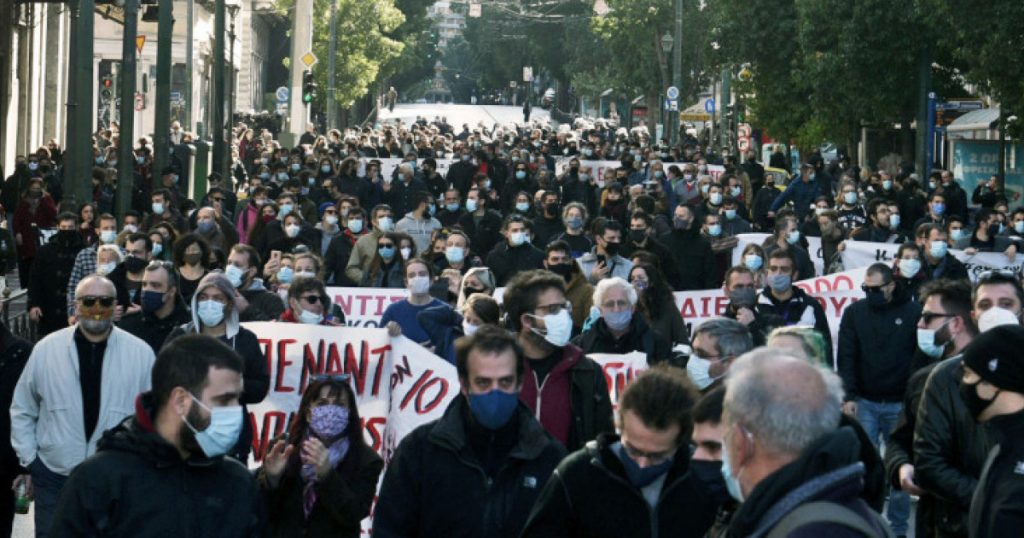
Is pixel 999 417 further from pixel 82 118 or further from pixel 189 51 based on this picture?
pixel 189 51

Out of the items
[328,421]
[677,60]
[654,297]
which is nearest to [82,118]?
[654,297]

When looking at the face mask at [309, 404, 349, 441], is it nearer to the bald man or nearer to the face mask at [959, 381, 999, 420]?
the face mask at [959, 381, 999, 420]

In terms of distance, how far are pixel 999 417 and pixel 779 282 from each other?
→ 6.27 meters

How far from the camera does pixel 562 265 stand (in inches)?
547

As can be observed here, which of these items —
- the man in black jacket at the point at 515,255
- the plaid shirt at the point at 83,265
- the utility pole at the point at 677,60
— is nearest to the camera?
the plaid shirt at the point at 83,265

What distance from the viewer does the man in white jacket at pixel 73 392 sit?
8469 mm

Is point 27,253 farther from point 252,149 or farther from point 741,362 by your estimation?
point 252,149

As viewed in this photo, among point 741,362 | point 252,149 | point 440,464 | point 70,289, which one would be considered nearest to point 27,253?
point 70,289

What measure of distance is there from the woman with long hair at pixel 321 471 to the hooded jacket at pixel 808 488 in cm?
327

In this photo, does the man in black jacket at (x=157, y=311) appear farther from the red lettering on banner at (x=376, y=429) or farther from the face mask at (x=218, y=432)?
the face mask at (x=218, y=432)

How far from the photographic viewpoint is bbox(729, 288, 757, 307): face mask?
11.7 metres

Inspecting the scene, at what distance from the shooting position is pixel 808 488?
161 inches

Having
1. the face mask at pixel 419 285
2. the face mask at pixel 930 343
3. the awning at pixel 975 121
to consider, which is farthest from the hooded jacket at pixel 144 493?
the awning at pixel 975 121

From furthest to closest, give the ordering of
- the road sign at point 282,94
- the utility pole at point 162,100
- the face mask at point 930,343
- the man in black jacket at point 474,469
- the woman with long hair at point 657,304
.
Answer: the road sign at point 282,94, the utility pole at point 162,100, the woman with long hair at point 657,304, the face mask at point 930,343, the man in black jacket at point 474,469
